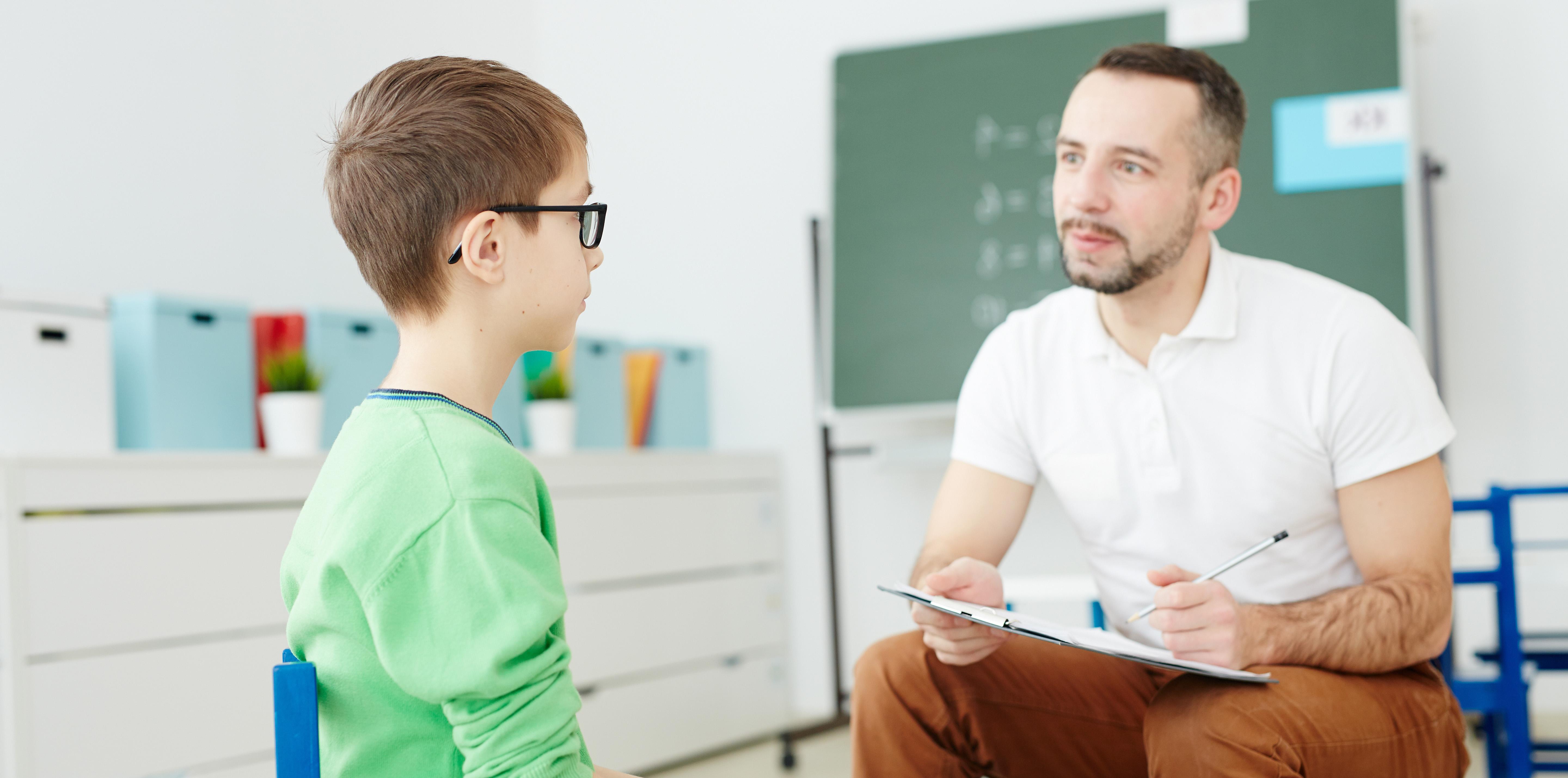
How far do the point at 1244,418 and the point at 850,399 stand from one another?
1682 millimetres

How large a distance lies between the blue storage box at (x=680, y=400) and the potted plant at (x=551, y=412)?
471 mm

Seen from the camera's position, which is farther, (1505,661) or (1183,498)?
(1505,661)

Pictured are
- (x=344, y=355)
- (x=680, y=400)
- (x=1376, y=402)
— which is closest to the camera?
(x=1376, y=402)

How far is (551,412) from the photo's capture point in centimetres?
272

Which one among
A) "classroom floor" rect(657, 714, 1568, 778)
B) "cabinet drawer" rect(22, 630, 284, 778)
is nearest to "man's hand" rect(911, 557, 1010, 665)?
"cabinet drawer" rect(22, 630, 284, 778)

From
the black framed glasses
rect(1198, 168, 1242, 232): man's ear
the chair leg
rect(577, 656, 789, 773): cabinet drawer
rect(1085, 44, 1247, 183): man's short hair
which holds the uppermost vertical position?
rect(1085, 44, 1247, 183): man's short hair

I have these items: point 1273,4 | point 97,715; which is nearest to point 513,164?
point 97,715

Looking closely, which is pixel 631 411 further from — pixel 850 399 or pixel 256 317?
pixel 256 317

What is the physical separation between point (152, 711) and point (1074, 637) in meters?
1.47

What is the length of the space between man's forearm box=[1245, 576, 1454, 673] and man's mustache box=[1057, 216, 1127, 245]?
1.61 feet

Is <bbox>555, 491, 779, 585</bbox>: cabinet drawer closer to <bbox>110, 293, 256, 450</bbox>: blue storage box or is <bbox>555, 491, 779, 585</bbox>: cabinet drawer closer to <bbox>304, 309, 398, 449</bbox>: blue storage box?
<bbox>304, 309, 398, 449</bbox>: blue storage box

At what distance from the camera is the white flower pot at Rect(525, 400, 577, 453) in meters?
2.72

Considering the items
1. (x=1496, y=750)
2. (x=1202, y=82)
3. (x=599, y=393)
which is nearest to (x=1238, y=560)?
(x=1202, y=82)

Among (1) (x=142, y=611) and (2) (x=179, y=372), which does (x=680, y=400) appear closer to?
(2) (x=179, y=372)
